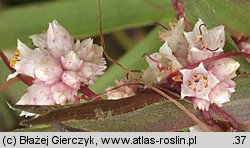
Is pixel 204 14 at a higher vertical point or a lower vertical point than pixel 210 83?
higher

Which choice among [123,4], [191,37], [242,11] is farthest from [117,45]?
[191,37]

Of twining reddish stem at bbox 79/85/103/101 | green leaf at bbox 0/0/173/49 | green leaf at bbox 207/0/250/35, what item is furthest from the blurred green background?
twining reddish stem at bbox 79/85/103/101

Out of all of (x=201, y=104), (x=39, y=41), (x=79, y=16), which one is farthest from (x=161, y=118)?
(x=79, y=16)

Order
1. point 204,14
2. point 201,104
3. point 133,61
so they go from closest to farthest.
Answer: point 201,104 < point 204,14 < point 133,61

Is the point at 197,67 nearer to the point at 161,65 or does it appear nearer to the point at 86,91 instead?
the point at 161,65

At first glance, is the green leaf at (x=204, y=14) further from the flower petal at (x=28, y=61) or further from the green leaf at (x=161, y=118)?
the flower petal at (x=28, y=61)

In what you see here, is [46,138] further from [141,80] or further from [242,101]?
[242,101]
